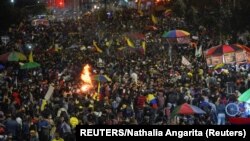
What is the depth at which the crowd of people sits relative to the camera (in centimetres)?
1498

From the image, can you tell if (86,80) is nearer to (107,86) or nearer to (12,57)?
(107,86)

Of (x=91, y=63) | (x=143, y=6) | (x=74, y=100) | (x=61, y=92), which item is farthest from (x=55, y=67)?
(x=143, y=6)

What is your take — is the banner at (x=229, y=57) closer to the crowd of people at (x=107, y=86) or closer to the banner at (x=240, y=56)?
the banner at (x=240, y=56)

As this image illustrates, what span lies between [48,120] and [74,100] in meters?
2.96

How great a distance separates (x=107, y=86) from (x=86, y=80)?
2471mm

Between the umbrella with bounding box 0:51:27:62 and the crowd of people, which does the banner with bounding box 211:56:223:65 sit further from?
the umbrella with bounding box 0:51:27:62

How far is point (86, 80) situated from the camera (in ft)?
74.1

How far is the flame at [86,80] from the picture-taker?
21023mm

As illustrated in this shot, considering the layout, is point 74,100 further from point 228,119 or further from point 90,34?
point 90,34

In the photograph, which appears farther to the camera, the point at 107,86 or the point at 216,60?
the point at 216,60

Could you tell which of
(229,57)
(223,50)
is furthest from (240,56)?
(223,50)

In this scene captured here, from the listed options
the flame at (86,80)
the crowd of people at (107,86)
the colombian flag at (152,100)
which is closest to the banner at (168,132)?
the crowd of people at (107,86)

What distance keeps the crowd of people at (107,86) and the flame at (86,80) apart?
10.3 inches

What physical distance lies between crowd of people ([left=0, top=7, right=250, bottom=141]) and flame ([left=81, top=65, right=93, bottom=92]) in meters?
0.26
